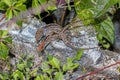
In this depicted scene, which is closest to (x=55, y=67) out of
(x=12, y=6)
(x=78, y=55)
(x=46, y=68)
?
(x=46, y=68)

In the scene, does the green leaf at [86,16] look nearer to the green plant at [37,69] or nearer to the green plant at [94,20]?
the green plant at [94,20]

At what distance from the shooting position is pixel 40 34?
7.13 feet

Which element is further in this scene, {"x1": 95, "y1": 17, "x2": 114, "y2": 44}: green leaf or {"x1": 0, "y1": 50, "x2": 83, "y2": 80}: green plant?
{"x1": 95, "y1": 17, "x2": 114, "y2": 44}: green leaf

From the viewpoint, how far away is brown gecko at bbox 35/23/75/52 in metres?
2.17

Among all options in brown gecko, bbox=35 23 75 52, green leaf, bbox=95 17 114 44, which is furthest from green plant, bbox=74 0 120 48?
brown gecko, bbox=35 23 75 52

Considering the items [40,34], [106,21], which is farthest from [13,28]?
[106,21]

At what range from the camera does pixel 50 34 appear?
2.20 meters

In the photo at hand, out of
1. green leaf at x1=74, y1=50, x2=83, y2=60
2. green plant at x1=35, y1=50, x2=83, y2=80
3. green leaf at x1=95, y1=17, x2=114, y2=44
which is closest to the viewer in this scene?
green plant at x1=35, y1=50, x2=83, y2=80

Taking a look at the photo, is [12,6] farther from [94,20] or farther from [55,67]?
[94,20]

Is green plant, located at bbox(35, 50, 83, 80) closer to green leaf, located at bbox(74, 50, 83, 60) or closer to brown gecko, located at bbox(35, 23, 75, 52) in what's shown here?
green leaf, located at bbox(74, 50, 83, 60)

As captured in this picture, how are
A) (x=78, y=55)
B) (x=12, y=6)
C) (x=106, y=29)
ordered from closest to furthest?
(x=12, y=6) < (x=78, y=55) < (x=106, y=29)

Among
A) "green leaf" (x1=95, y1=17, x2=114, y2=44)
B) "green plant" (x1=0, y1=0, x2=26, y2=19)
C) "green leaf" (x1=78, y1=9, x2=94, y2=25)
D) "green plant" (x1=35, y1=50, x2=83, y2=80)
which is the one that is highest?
"green plant" (x1=0, y1=0, x2=26, y2=19)

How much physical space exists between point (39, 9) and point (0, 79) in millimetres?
541

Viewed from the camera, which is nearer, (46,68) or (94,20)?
(46,68)
